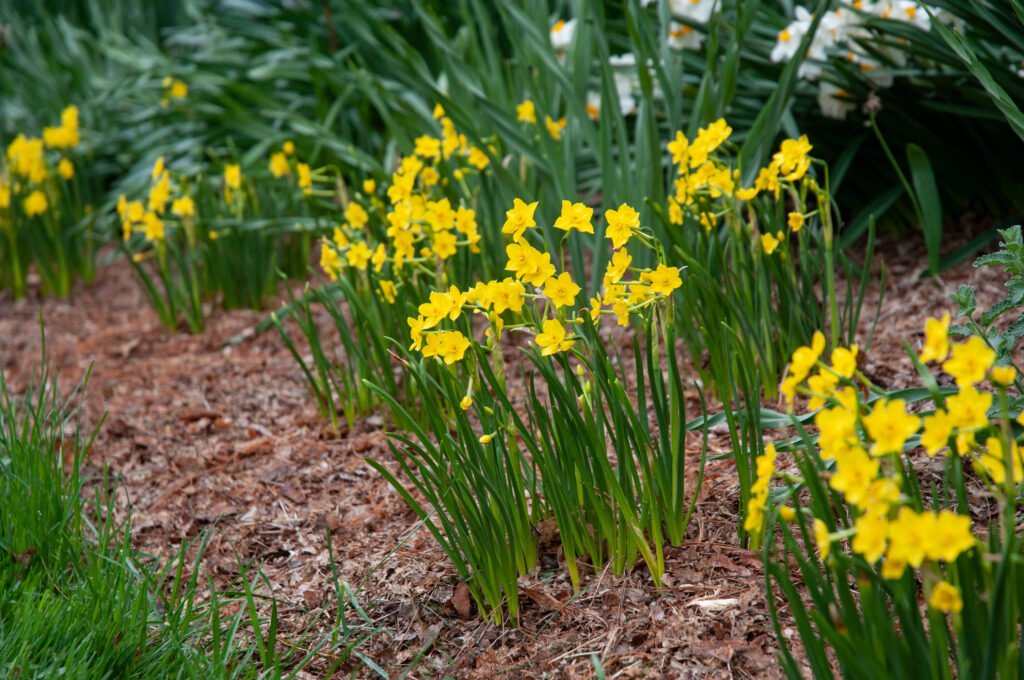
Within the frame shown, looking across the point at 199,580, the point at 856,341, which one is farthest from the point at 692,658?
the point at 856,341

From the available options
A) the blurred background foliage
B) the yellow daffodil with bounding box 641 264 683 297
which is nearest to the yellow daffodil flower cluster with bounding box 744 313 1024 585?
the yellow daffodil with bounding box 641 264 683 297

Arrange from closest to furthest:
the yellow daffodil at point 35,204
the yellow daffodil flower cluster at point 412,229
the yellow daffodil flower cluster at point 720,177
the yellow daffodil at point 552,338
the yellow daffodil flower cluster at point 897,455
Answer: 1. the yellow daffodil flower cluster at point 897,455
2. the yellow daffodil at point 552,338
3. the yellow daffodil flower cluster at point 720,177
4. the yellow daffodil flower cluster at point 412,229
5. the yellow daffodil at point 35,204

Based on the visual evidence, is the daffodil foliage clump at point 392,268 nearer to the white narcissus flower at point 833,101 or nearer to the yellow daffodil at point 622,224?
the yellow daffodil at point 622,224

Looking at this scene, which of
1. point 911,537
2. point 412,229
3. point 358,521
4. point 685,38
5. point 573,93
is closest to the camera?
point 911,537

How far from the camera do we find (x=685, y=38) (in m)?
2.96

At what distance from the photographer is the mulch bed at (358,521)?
1401 mm

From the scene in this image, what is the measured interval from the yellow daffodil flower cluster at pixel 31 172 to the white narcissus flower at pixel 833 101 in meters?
3.38

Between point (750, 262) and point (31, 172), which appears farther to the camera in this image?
point (31, 172)

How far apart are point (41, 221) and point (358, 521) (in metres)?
3.02

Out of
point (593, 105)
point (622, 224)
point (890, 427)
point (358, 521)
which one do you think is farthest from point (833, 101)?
point (890, 427)

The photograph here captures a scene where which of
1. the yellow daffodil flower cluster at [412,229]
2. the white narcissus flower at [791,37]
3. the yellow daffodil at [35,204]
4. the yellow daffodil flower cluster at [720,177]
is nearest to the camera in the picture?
the yellow daffodil flower cluster at [720,177]

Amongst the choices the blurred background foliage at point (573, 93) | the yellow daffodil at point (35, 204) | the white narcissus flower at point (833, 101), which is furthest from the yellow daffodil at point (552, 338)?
the yellow daffodil at point (35, 204)

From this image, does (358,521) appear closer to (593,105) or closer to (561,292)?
(561,292)

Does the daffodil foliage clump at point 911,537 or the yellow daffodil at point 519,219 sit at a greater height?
the yellow daffodil at point 519,219
